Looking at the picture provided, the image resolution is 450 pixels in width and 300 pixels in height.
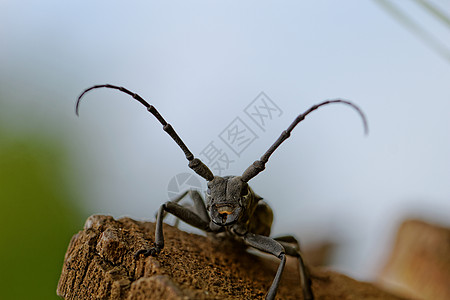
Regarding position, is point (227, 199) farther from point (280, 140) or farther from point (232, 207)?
point (280, 140)

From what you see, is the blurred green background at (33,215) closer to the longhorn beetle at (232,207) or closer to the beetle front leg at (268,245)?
the longhorn beetle at (232,207)

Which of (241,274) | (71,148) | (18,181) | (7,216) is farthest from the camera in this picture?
(71,148)

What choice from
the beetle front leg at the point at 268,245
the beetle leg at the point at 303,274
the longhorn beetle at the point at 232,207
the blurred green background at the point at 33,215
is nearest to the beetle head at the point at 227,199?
the longhorn beetle at the point at 232,207

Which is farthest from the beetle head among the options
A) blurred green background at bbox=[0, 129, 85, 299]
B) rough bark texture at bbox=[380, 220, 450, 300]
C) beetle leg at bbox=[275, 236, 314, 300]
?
blurred green background at bbox=[0, 129, 85, 299]

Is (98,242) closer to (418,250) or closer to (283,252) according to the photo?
(283,252)

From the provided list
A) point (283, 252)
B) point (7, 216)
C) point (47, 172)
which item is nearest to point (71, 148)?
point (47, 172)

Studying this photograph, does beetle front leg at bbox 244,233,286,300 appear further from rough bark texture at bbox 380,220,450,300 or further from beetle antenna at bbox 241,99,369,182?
rough bark texture at bbox 380,220,450,300

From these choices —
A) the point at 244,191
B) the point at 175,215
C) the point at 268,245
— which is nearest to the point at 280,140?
the point at 244,191
